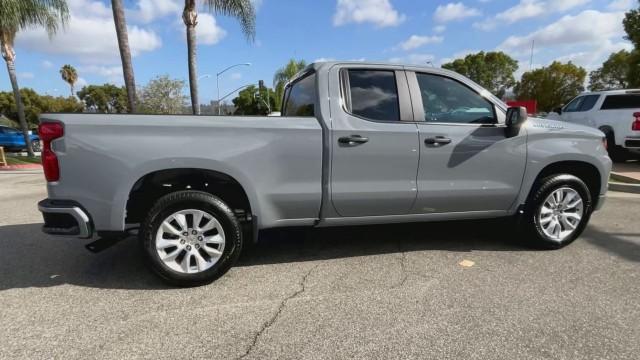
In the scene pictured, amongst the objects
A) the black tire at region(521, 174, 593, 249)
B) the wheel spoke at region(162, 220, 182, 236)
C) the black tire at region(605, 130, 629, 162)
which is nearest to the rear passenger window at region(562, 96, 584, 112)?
the black tire at region(605, 130, 629, 162)

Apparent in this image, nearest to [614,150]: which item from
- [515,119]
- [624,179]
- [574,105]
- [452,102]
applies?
[574,105]

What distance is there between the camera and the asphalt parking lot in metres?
2.59

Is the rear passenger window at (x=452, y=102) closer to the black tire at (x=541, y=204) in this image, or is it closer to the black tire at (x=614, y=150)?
the black tire at (x=541, y=204)

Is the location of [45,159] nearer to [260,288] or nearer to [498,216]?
[260,288]

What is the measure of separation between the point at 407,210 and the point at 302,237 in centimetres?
144

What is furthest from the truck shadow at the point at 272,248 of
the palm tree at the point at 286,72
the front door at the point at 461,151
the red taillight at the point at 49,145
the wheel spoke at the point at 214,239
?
the palm tree at the point at 286,72

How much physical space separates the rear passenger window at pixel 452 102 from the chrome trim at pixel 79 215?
301cm

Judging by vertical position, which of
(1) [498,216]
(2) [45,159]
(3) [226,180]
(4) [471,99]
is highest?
(4) [471,99]

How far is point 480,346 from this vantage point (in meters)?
2.57

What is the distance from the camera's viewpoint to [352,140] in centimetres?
358

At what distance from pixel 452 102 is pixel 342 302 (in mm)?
2140

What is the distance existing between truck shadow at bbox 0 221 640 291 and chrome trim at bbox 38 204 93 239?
575 mm

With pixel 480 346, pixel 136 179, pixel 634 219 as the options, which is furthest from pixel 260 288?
pixel 634 219

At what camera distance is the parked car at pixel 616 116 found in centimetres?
1009
